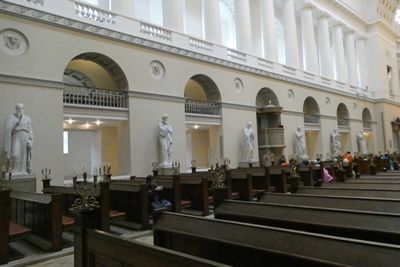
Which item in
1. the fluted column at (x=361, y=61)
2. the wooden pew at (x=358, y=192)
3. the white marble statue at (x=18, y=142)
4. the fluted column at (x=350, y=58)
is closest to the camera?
the wooden pew at (x=358, y=192)

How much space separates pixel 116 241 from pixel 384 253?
164 centimetres

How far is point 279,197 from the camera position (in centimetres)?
404

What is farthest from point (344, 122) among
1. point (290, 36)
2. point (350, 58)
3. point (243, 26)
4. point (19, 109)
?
point (19, 109)

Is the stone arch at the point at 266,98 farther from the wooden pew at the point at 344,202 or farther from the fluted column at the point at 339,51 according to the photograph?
the wooden pew at the point at 344,202

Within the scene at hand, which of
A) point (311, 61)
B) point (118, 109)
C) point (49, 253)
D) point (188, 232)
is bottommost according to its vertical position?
point (49, 253)

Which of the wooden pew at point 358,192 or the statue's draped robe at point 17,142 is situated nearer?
the wooden pew at point 358,192

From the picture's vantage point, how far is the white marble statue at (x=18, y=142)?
7.41 metres

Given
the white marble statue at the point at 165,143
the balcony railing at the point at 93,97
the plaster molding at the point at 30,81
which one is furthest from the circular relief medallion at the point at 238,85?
the plaster molding at the point at 30,81

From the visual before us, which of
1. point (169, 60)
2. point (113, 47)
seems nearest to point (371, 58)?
point (169, 60)

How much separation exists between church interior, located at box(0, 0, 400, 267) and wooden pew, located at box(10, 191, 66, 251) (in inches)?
1.0

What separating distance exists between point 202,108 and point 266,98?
16.3 ft

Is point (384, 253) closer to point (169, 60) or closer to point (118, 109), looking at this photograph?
point (118, 109)

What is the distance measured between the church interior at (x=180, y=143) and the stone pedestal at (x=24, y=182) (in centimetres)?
5

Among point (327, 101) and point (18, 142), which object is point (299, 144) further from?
point (18, 142)
